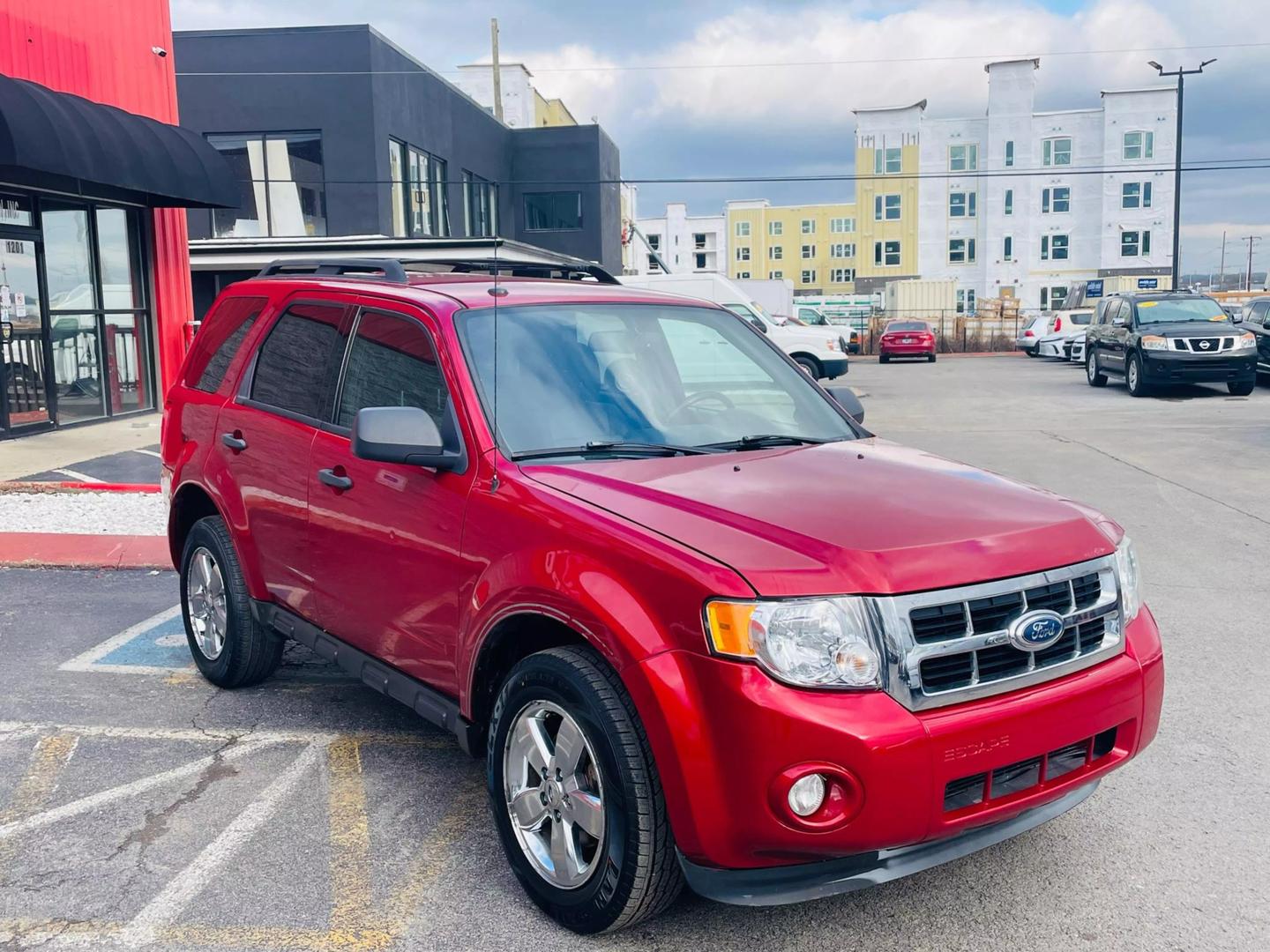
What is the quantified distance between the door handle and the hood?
0.93m

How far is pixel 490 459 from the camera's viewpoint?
3547 mm

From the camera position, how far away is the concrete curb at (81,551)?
26.1 ft

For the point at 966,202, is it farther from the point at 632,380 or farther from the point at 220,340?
the point at 632,380

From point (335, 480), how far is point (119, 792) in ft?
4.62

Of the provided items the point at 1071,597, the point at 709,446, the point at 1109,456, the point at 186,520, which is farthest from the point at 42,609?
the point at 1109,456

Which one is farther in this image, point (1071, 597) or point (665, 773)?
point (1071, 597)

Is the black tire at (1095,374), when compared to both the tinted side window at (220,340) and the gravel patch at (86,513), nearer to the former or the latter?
the gravel patch at (86,513)

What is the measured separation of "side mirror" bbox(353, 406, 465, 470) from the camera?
11.6 ft

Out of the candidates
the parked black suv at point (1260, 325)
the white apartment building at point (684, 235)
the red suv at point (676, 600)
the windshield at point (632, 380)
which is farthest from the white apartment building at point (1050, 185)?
the red suv at point (676, 600)

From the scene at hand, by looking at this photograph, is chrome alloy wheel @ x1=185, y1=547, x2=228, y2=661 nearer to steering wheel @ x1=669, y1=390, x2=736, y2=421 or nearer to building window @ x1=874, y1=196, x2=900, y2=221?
steering wheel @ x1=669, y1=390, x2=736, y2=421

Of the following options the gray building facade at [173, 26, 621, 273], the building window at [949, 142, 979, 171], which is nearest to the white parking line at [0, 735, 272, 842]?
the gray building facade at [173, 26, 621, 273]

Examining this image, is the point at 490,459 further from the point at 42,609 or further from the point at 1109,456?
the point at 1109,456

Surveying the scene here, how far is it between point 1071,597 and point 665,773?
120 centimetres

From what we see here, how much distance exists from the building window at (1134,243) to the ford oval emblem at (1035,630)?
216 ft
